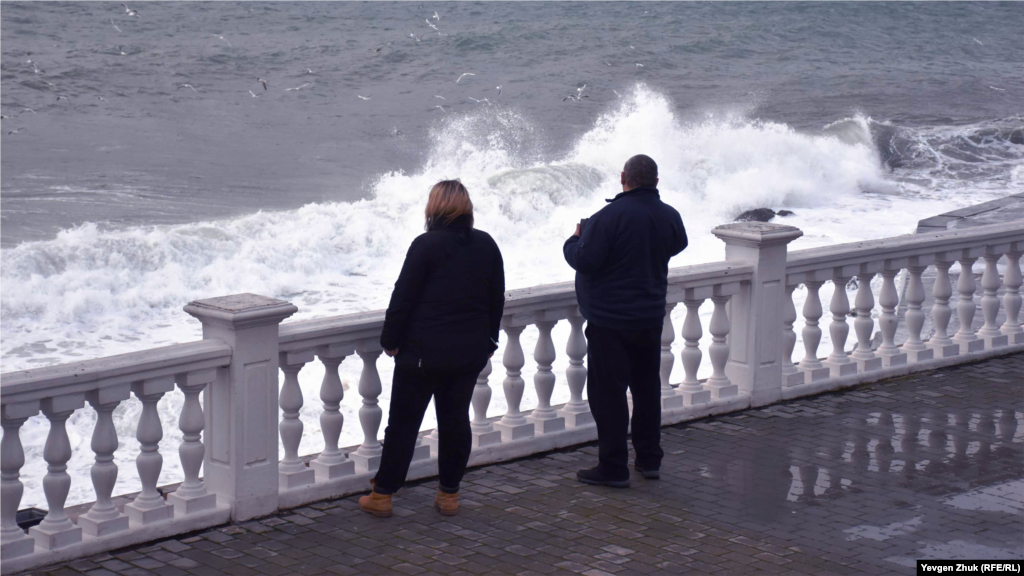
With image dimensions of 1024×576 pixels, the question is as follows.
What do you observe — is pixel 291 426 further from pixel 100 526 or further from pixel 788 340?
pixel 788 340

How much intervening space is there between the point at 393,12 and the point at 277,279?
4509cm

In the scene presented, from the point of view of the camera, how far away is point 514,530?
5.22 meters

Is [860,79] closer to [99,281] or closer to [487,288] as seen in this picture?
[99,281]

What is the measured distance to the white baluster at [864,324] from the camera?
769cm

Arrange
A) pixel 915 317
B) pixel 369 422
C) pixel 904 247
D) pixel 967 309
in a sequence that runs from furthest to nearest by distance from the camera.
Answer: pixel 967 309 < pixel 915 317 < pixel 904 247 < pixel 369 422

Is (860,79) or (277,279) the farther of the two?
(860,79)

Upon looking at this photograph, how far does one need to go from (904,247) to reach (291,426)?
14.5ft

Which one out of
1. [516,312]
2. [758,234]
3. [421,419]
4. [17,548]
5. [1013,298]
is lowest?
[17,548]

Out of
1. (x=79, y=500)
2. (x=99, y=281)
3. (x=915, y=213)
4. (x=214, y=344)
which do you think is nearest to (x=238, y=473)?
(x=214, y=344)

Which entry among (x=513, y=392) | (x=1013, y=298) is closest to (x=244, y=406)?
(x=513, y=392)

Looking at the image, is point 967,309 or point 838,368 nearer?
point 838,368

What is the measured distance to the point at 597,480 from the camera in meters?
5.84

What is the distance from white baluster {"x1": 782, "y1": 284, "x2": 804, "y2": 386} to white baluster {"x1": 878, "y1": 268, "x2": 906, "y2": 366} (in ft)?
2.66

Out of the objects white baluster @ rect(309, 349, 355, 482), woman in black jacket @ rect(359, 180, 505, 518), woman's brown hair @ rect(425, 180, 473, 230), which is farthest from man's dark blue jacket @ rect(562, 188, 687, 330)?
white baluster @ rect(309, 349, 355, 482)
